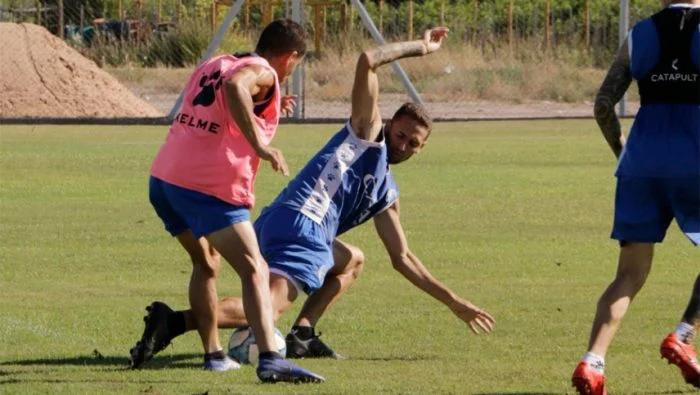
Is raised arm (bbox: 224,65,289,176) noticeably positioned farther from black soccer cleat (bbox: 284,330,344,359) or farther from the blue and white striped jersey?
black soccer cleat (bbox: 284,330,344,359)

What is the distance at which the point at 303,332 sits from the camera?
926cm

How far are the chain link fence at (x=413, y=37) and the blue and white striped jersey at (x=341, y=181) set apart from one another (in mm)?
25068

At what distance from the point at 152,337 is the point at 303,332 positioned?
0.97 metres

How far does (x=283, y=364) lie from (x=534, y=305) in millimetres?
3293

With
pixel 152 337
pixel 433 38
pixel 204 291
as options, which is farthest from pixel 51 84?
pixel 152 337

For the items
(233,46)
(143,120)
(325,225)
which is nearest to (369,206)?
(325,225)

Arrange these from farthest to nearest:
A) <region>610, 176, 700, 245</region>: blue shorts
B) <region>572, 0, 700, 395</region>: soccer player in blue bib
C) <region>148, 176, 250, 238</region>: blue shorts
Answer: <region>148, 176, 250, 238</region>: blue shorts
<region>610, 176, 700, 245</region>: blue shorts
<region>572, 0, 700, 395</region>: soccer player in blue bib

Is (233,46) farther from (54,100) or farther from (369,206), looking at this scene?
(369,206)

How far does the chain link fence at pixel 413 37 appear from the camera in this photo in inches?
1475

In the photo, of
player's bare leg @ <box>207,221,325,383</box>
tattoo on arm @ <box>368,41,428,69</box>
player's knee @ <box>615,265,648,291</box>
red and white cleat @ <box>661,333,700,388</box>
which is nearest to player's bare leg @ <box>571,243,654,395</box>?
player's knee @ <box>615,265,648,291</box>

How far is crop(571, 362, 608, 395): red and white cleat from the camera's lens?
7609 millimetres

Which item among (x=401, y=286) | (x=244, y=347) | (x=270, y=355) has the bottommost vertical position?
(x=401, y=286)

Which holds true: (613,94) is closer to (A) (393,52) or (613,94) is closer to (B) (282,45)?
(A) (393,52)

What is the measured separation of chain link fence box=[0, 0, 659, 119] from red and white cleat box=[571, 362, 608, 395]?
2646cm
